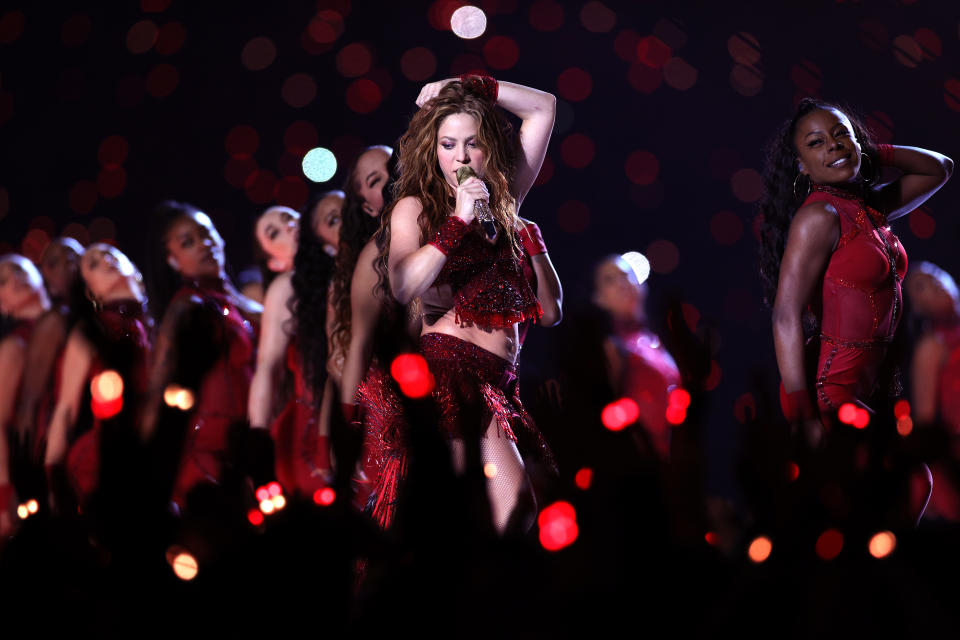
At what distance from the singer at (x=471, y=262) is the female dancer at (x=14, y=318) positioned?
2.79 meters

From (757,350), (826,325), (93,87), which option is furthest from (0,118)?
(826,325)

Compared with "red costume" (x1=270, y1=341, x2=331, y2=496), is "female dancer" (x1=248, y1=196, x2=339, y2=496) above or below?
above

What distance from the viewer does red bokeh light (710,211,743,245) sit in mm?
5824

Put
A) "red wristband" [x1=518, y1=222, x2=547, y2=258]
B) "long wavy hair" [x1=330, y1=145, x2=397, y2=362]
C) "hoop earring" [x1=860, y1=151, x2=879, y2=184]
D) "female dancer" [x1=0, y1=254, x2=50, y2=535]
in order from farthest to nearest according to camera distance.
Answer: "female dancer" [x1=0, y1=254, x2=50, y2=535], "long wavy hair" [x1=330, y1=145, x2=397, y2=362], "hoop earring" [x1=860, y1=151, x2=879, y2=184], "red wristband" [x1=518, y1=222, x2=547, y2=258]

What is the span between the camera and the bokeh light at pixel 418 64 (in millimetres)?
6145

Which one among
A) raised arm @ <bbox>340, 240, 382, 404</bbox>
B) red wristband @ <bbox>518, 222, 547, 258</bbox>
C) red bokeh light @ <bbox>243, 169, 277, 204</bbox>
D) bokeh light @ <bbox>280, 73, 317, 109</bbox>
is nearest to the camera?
red wristband @ <bbox>518, 222, 547, 258</bbox>

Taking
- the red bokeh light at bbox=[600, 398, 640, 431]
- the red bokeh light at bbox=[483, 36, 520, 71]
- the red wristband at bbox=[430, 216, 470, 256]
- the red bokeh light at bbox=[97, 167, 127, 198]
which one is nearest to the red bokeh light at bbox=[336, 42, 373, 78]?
the red bokeh light at bbox=[483, 36, 520, 71]

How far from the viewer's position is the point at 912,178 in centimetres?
297

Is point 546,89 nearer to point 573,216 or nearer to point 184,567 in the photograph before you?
point 573,216

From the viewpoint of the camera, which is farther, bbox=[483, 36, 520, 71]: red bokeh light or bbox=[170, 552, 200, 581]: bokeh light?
bbox=[483, 36, 520, 71]: red bokeh light

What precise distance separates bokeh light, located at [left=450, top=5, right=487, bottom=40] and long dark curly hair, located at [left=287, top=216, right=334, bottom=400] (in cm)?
276

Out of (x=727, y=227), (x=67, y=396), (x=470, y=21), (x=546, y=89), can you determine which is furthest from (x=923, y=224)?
(x=67, y=396)

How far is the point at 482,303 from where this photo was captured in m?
2.40

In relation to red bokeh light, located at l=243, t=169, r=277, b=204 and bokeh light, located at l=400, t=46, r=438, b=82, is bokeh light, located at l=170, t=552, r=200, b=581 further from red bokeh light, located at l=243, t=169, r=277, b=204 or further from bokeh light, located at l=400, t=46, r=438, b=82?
red bokeh light, located at l=243, t=169, r=277, b=204
